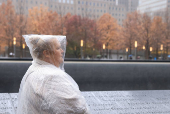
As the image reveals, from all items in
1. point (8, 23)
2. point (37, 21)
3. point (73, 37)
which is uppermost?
point (37, 21)

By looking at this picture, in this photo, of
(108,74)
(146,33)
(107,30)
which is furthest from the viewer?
(107,30)

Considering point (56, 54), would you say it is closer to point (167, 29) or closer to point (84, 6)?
point (167, 29)

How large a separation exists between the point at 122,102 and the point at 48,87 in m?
3.27

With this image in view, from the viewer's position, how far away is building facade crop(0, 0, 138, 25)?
36.0m

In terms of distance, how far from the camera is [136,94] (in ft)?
15.2

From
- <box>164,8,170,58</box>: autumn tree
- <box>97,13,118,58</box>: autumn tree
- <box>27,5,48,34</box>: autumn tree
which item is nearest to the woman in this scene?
<box>27,5,48,34</box>: autumn tree

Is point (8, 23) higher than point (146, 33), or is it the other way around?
point (8, 23)

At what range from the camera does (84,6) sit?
3925 centimetres

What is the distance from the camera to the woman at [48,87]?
1.29 metres

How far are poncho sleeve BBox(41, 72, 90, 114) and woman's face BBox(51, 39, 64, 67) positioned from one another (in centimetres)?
24

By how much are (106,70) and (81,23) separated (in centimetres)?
2741

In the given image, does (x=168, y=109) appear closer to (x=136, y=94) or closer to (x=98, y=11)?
(x=136, y=94)

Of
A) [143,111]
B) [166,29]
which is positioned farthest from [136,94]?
[166,29]

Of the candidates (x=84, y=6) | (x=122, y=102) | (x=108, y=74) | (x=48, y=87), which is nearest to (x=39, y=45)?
(x=48, y=87)
